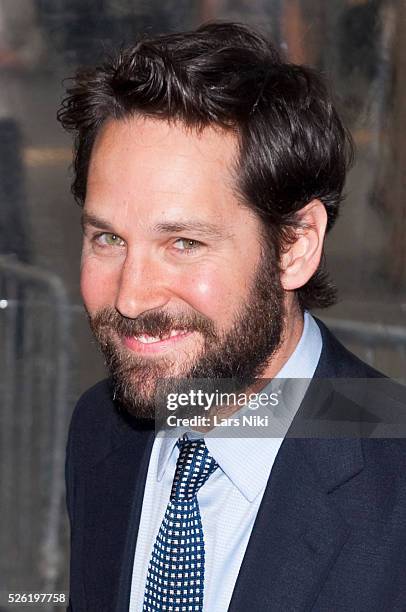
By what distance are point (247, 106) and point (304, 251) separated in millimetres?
303

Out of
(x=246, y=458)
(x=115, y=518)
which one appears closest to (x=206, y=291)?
(x=246, y=458)

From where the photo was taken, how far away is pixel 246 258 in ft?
6.10

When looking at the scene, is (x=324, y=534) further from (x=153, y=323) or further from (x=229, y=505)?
(x=153, y=323)

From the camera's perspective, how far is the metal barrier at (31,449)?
3.46 m

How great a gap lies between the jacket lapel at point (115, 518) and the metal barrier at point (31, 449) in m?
1.32

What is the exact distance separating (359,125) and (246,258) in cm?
156

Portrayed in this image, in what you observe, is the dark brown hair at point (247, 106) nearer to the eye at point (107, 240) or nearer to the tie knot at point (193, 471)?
the eye at point (107, 240)

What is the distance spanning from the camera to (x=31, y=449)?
3461 millimetres

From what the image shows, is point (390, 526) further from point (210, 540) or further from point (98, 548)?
point (98, 548)

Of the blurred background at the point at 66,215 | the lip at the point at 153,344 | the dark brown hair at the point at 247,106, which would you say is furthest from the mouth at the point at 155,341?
the blurred background at the point at 66,215

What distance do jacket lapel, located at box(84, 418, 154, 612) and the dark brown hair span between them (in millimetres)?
542

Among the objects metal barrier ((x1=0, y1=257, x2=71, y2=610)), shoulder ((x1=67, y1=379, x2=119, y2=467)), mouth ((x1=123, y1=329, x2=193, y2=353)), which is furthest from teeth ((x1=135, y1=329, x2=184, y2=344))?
metal barrier ((x1=0, y1=257, x2=71, y2=610))

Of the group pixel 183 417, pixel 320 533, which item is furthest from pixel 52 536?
pixel 320 533

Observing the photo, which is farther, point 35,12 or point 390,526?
point 35,12
